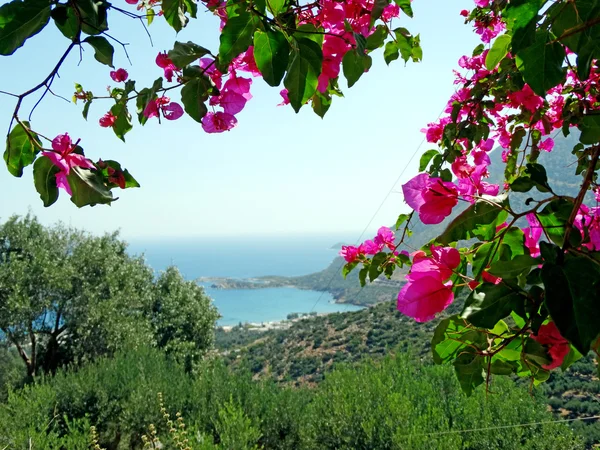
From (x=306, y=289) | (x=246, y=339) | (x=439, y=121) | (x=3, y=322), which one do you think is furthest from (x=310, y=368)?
(x=306, y=289)

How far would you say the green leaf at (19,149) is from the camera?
0.52 meters

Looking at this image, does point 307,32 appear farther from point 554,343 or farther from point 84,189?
point 554,343

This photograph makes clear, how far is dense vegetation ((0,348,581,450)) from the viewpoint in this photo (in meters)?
2.94

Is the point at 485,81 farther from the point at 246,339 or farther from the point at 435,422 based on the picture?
the point at 246,339

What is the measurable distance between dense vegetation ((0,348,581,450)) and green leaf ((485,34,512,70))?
7.22 ft

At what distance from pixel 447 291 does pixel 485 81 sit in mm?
942

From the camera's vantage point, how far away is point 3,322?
7.70 metres

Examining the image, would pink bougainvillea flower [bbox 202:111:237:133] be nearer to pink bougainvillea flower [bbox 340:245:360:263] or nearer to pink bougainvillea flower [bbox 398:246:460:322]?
pink bougainvillea flower [bbox 398:246:460:322]

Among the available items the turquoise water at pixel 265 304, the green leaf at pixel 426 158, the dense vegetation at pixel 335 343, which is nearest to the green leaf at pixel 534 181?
the green leaf at pixel 426 158

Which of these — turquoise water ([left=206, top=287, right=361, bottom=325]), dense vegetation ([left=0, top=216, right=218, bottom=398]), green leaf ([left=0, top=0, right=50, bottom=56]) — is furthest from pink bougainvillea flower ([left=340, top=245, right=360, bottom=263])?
turquoise water ([left=206, top=287, right=361, bottom=325])

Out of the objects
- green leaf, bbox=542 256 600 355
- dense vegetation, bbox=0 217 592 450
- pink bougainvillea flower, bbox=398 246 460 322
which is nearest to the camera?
green leaf, bbox=542 256 600 355

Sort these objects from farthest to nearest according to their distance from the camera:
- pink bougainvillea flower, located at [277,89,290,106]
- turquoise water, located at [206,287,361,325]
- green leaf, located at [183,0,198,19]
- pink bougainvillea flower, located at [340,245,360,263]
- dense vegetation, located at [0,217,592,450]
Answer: turquoise water, located at [206,287,361,325] < dense vegetation, located at [0,217,592,450] < pink bougainvillea flower, located at [340,245,360,263] < pink bougainvillea flower, located at [277,89,290,106] < green leaf, located at [183,0,198,19]

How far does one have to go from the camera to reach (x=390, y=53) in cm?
92

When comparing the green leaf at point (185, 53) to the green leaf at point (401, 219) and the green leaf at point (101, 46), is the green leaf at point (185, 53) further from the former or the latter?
the green leaf at point (401, 219)
